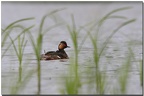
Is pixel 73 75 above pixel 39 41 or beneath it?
beneath

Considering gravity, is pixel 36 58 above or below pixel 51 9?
below

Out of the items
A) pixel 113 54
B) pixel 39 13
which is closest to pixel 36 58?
pixel 39 13

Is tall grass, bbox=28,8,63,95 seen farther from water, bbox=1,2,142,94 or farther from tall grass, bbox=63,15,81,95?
tall grass, bbox=63,15,81,95

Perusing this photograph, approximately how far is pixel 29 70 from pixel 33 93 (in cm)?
12

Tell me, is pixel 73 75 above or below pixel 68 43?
below

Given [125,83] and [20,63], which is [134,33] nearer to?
[125,83]

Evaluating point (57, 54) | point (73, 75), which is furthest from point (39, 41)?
point (73, 75)

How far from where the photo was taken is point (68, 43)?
271cm

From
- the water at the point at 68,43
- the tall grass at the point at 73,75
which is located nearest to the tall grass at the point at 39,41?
the water at the point at 68,43

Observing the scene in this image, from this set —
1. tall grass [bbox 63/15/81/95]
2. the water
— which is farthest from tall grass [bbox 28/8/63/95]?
tall grass [bbox 63/15/81/95]

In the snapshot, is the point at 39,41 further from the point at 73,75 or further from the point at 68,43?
the point at 73,75

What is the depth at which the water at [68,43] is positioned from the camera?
8.80 feet

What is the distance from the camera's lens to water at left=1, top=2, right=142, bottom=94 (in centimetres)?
268

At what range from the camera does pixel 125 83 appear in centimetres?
268
